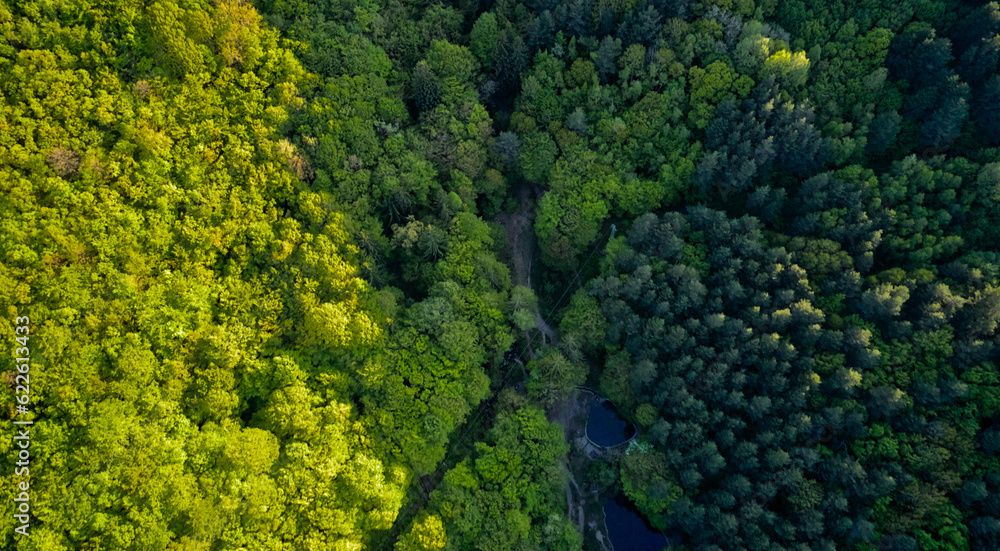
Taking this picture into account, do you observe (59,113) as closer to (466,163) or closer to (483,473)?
(466,163)

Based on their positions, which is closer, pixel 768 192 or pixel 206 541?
pixel 206 541

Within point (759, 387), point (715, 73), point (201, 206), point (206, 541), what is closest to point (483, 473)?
point (206, 541)

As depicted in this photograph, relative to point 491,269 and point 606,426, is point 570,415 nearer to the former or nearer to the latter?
point 606,426

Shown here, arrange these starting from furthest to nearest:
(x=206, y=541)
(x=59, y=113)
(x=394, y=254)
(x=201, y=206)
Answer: (x=394, y=254) → (x=201, y=206) → (x=59, y=113) → (x=206, y=541)

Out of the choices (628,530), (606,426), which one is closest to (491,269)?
(606,426)

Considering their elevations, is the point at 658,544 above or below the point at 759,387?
below

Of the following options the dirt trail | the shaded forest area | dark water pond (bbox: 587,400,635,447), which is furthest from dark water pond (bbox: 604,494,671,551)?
dark water pond (bbox: 587,400,635,447)
